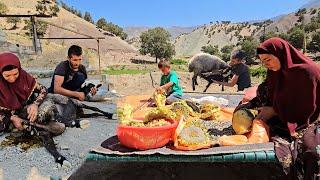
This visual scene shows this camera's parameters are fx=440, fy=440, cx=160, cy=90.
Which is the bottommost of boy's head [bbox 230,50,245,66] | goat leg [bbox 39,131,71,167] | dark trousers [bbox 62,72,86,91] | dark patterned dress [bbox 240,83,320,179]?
goat leg [bbox 39,131,71,167]

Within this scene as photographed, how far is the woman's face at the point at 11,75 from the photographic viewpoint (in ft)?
14.9

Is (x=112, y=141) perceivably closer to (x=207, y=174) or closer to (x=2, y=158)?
(x=207, y=174)

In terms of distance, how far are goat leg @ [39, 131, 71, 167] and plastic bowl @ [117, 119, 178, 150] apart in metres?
1.09

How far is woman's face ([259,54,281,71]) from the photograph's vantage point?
3.69 m

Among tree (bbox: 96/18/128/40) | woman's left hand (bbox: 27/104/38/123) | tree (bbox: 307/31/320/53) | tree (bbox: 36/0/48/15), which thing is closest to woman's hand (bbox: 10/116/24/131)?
woman's left hand (bbox: 27/104/38/123)

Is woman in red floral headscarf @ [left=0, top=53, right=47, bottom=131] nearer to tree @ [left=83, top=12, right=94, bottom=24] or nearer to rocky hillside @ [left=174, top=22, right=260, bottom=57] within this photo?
tree @ [left=83, top=12, right=94, bottom=24]

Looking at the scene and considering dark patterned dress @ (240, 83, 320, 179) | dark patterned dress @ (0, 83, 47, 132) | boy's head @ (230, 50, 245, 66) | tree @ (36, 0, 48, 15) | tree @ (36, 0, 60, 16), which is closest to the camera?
dark patterned dress @ (240, 83, 320, 179)

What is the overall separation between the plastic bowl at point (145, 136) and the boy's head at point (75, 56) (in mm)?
1816

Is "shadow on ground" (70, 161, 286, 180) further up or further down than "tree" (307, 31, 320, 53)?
further down

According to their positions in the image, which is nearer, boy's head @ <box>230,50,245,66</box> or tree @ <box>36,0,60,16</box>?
boy's head @ <box>230,50,245,66</box>

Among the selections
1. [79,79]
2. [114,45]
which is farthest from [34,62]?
[114,45]

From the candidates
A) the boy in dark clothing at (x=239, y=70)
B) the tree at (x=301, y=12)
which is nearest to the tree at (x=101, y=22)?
the tree at (x=301, y=12)

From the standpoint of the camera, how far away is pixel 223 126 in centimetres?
473

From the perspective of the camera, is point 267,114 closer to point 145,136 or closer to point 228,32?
point 145,136
